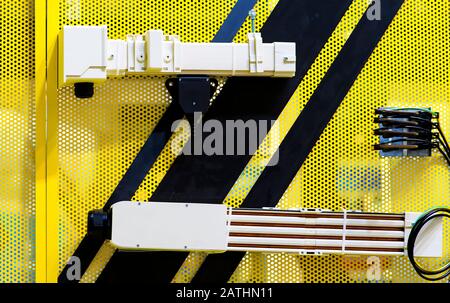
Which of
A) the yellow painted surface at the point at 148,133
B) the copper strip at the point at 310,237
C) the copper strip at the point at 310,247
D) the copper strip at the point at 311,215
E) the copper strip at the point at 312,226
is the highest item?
the yellow painted surface at the point at 148,133

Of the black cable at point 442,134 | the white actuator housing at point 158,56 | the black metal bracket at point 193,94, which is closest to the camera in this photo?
the white actuator housing at point 158,56

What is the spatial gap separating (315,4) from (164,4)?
582 mm

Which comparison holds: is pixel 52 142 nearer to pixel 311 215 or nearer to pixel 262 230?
pixel 262 230

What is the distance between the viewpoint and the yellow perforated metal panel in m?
2.88

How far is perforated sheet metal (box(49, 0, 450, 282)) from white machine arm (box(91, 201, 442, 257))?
0.08 m

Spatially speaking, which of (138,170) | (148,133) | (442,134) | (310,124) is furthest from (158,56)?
(442,134)

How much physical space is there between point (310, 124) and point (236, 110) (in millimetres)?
290

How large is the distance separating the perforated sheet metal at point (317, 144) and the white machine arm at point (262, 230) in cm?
8

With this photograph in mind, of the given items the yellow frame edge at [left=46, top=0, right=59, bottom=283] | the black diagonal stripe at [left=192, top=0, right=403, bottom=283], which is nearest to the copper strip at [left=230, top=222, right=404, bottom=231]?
the black diagonal stripe at [left=192, top=0, right=403, bottom=283]

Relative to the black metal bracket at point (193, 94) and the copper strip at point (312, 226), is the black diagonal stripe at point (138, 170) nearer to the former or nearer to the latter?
the black metal bracket at point (193, 94)

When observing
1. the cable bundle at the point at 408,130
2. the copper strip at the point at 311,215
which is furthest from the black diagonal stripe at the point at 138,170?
the cable bundle at the point at 408,130

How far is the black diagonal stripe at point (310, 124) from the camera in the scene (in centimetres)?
295

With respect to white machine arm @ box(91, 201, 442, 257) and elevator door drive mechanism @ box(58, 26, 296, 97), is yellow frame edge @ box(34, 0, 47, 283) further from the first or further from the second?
white machine arm @ box(91, 201, 442, 257)
